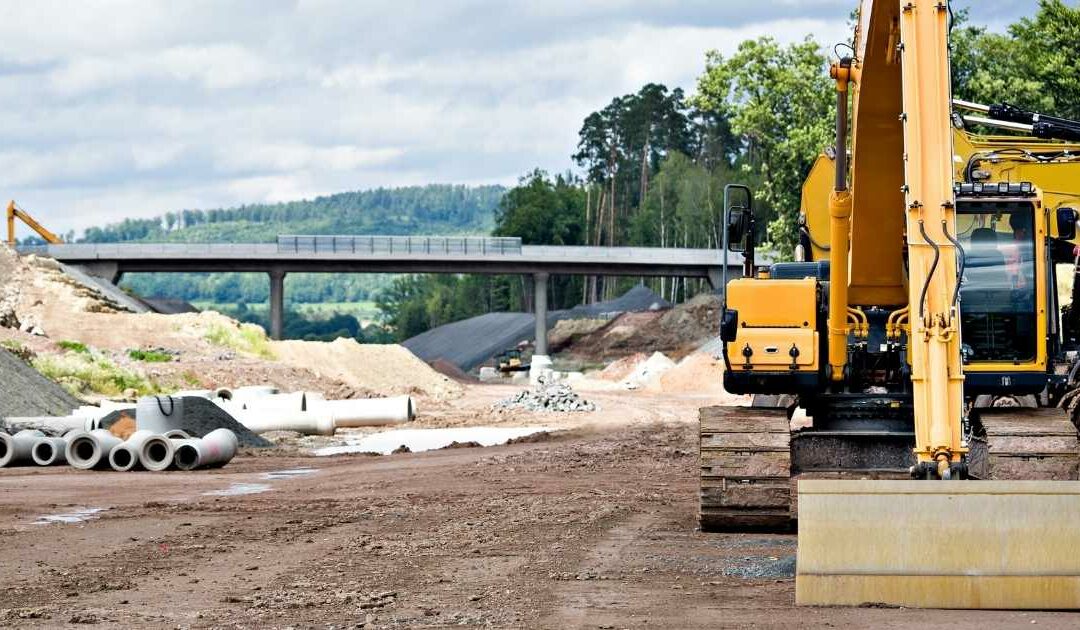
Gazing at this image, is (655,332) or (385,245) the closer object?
(385,245)

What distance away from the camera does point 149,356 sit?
52.6 metres

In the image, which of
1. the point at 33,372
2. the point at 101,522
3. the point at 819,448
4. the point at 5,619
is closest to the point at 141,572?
the point at 5,619

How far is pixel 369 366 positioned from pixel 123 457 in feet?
122

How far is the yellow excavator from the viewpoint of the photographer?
1045 centimetres

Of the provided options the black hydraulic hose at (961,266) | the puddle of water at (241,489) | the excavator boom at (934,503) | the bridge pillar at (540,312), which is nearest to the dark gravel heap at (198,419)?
Answer: the puddle of water at (241,489)

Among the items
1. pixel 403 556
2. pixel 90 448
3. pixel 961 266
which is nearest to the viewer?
pixel 961 266

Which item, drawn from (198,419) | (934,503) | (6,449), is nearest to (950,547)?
(934,503)

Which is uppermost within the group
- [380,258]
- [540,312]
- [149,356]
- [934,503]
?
[380,258]

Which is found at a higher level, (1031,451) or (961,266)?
(961,266)

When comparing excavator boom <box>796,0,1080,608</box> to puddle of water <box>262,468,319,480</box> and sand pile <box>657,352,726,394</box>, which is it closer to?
puddle of water <box>262,468,319,480</box>

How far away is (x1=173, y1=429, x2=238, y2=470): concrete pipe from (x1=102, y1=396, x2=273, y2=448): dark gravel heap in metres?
2.22

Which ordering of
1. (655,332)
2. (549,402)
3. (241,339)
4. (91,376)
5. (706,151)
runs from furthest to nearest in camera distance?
1. (706,151)
2. (655,332)
3. (241,339)
4. (549,402)
5. (91,376)

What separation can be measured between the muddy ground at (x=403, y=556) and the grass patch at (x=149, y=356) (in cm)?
2912

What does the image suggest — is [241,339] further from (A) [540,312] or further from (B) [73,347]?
(A) [540,312]
